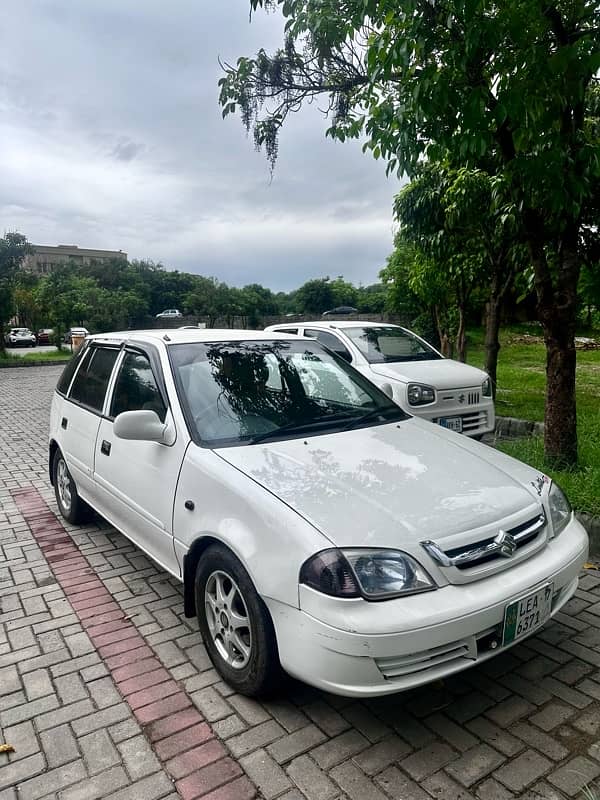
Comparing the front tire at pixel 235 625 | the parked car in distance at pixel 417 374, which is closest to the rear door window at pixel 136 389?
the front tire at pixel 235 625

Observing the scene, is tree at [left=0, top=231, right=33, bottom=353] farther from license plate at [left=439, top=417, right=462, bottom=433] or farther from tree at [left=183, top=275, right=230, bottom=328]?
license plate at [left=439, top=417, right=462, bottom=433]

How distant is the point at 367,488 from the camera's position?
2.54m

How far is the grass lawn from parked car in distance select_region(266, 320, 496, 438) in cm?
59

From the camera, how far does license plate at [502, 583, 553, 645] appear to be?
90.2 inches

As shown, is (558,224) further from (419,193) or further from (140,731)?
(140,731)

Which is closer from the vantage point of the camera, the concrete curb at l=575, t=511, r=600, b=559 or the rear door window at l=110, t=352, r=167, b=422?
the rear door window at l=110, t=352, r=167, b=422

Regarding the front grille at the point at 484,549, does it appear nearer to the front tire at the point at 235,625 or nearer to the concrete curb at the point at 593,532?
the front tire at the point at 235,625

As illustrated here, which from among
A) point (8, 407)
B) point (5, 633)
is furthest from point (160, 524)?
point (8, 407)

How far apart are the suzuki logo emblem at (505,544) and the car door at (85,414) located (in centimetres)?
284

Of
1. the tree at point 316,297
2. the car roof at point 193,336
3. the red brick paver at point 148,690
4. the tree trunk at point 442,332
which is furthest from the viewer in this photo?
the tree at point 316,297

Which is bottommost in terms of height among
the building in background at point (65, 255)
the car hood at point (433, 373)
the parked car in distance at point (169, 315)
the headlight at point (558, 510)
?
the headlight at point (558, 510)

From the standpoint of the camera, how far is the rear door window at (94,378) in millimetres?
4129

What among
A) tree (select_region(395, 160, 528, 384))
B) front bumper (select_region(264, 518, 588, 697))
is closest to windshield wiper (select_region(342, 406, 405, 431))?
front bumper (select_region(264, 518, 588, 697))

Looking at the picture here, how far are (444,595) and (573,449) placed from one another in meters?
3.63
